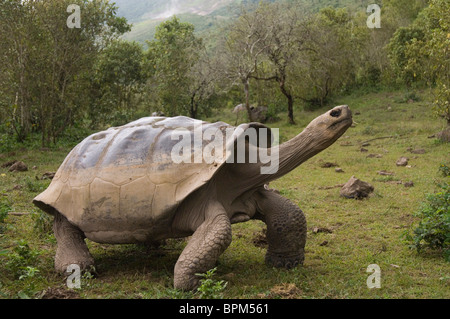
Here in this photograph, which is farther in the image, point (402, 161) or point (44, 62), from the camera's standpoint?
point (44, 62)

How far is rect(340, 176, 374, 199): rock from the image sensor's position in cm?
636

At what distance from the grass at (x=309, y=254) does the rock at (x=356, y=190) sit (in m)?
0.14

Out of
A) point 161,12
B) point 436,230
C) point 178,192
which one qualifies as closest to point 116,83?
point 178,192

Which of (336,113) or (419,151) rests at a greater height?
(336,113)

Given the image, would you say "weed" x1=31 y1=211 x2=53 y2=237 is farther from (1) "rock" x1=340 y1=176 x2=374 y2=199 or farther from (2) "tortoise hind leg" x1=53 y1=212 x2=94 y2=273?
(1) "rock" x1=340 y1=176 x2=374 y2=199

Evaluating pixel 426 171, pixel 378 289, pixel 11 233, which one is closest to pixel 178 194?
pixel 378 289

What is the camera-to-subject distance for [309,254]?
4246 mm

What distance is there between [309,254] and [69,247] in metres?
2.13

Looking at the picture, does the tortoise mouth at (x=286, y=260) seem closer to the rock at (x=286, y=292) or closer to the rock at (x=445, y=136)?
the rock at (x=286, y=292)

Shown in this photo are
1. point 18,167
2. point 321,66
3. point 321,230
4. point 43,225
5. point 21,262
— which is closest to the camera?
point 21,262

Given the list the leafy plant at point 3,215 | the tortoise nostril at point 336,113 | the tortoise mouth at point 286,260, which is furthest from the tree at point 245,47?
the tortoise nostril at point 336,113

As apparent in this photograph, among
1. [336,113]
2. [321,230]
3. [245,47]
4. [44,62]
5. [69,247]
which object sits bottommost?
[321,230]

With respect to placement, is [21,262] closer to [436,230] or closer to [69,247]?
[69,247]
